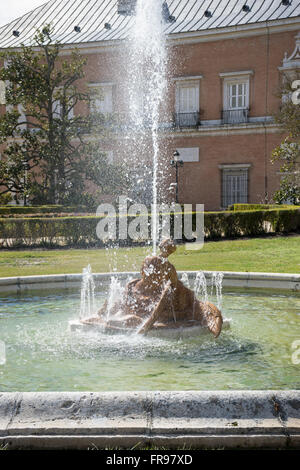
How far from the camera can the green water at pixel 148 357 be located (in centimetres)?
471

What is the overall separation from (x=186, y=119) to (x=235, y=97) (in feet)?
8.46

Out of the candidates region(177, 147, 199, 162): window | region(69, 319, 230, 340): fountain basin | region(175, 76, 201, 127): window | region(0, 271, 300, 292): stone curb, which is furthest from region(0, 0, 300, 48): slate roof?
region(69, 319, 230, 340): fountain basin

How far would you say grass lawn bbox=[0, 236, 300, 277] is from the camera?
11344mm

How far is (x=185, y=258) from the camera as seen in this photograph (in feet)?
42.3

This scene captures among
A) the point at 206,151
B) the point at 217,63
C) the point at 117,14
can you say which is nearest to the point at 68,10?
the point at 117,14

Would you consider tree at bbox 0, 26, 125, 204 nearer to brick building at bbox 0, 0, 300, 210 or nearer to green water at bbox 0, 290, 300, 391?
brick building at bbox 0, 0, 300, 210

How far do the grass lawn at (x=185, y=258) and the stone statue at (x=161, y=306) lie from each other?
445cm

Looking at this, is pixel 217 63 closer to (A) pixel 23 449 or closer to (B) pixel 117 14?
(B) pixel 117 14

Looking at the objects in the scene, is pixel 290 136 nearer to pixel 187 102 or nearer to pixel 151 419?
pixel 187 102

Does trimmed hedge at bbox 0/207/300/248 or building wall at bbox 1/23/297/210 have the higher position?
building wall at bbox 1/23/297/210

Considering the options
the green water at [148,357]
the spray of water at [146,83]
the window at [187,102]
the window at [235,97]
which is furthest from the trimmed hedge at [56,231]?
the window at [187,102]

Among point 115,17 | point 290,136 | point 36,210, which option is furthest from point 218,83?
point 36,210

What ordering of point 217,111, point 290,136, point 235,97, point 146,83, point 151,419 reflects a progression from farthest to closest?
point 146,83
point 217,111
point 235,97
point 290,136
point 151,419

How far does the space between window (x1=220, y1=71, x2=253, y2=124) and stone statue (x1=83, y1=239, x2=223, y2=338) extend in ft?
72.2
